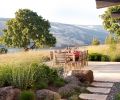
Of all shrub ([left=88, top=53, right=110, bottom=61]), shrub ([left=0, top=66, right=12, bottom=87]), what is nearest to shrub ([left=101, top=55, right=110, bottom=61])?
shrub ([left=88, top=53, right=110, bottom=61])

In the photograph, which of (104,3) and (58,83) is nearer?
(104,3)

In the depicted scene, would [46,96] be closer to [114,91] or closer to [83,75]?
[114,91]

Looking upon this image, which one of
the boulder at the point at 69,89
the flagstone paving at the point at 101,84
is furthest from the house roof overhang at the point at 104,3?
the flagstone paving at the point at 101,84

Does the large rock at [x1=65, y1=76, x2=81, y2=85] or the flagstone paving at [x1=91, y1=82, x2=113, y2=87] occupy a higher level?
the large rock at [x1=65, y1=76, x2=81, y2=85]

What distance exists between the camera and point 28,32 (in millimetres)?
45844

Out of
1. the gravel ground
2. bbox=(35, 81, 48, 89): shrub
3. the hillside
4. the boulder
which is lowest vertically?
the hillside

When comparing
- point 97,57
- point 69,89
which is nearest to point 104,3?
point 69,89

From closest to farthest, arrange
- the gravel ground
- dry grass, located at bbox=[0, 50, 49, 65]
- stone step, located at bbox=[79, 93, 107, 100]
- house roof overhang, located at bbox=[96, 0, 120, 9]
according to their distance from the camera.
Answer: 1. house roof overhang, located at bbox=[96, 0, 120, 9]
2. stone step, located at bbox=[79, 93, 107, 100]
3. the gravel ground
4. dry grass, located at bbox=[0, 50, 49, 65]

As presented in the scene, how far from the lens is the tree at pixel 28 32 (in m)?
45.6

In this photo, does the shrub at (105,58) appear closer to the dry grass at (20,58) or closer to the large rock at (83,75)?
the dry grass at (20,58)

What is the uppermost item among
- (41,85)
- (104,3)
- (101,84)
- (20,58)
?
(104,3)

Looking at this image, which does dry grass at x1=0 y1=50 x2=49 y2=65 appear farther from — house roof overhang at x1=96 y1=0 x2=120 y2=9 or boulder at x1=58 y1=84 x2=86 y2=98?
house roof overhang at x1=96 y1=0 x2=120 y2=9

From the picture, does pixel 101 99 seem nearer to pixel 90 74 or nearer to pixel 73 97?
pixel 73 97

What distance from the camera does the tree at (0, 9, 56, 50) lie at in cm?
4556
